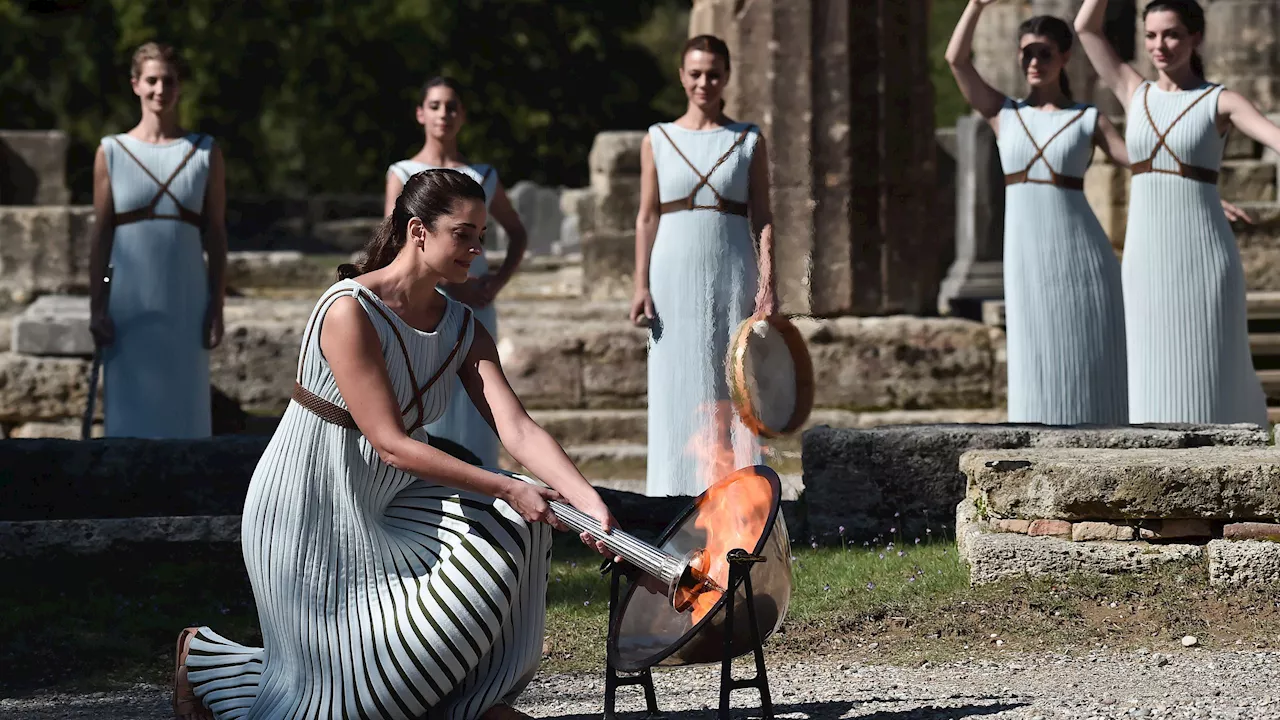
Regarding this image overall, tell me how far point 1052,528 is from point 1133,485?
31 cm

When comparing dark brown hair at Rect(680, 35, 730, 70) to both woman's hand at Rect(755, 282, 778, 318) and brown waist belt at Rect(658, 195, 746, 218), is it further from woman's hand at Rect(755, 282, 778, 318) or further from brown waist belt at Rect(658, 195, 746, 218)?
woman's hand at Rect(755, 282, 778, 318)

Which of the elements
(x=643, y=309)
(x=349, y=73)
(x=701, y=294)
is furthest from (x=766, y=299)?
(x=349, y=73)

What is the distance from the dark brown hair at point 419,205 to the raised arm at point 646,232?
2.91 metres

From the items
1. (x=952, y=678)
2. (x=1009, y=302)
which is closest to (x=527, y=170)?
(x=1009, y=302)

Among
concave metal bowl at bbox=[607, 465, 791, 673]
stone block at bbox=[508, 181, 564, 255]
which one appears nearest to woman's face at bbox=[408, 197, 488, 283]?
concave metal bowl at bbox=[607, 465, 791, 673]

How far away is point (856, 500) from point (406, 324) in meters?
2.86

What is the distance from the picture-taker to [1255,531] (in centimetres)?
584

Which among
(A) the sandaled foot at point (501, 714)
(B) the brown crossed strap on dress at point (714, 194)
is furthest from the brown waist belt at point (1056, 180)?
(A) the sandaled foot at point (501, 714)

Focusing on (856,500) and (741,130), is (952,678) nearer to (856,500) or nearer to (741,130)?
(856,500)

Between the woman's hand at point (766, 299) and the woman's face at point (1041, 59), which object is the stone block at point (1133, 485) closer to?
the woman's hand at point (766, 299)

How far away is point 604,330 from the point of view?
10.5 meters

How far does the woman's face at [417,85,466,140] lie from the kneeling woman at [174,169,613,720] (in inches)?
134

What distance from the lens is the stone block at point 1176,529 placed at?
19.4 feet

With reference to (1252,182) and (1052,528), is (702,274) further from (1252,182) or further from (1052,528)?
(1252,182)
